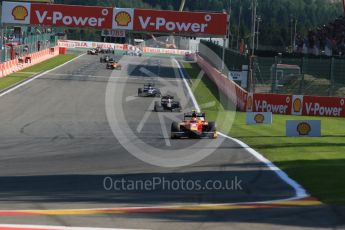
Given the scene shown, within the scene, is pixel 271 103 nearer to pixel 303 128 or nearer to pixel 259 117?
pixel 259 117

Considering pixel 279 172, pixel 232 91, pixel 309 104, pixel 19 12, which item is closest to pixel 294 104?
pixel 309 104

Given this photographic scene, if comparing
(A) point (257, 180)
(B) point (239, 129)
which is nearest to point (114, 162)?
(A) point (257, 180)

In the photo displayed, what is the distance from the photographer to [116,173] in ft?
44.2

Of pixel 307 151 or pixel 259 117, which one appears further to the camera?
pixel 259 117

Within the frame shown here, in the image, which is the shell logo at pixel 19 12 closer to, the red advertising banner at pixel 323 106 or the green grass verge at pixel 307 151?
the green grass verge at pixel 307 151

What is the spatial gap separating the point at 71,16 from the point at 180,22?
8323mm

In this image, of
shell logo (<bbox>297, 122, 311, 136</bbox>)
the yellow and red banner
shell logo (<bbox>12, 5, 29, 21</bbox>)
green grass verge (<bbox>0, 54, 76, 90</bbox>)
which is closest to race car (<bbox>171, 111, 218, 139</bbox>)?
shell logo (<bbox>297, 122, 311, 136</bbox>)

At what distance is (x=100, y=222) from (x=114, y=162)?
23.0ft

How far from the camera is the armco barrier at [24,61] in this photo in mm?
49469

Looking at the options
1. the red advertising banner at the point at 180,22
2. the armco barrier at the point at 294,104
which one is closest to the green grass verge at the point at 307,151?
the armco barrier at the point at 294,104

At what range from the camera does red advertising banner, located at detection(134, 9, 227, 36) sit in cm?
5428

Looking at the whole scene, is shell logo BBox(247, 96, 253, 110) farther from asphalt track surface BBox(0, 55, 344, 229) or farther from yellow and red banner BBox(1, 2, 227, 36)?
yellow and red banner BBox(1, 2, 227, 36)

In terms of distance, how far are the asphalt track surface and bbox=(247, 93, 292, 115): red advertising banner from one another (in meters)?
5.43

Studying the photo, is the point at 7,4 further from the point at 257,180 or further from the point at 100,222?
the point at 100,222
